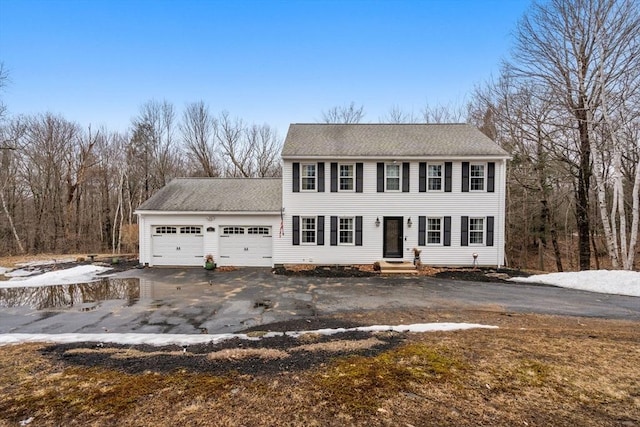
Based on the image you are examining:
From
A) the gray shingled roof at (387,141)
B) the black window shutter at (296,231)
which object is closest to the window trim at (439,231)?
the gray shingled roof at (387,141)

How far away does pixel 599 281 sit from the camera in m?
10.3

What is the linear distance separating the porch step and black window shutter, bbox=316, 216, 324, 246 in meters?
2.90

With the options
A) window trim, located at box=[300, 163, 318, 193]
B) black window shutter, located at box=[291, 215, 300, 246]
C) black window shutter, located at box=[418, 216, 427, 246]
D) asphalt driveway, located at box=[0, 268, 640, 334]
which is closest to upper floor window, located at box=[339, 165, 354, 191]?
window trim, located at box=[300, 163, 318, 193]

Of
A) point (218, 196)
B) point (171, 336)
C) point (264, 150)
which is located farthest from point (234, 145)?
point (171, 336)

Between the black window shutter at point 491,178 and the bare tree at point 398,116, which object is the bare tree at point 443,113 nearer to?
the bare tree at point 398,116

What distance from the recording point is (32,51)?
50.2 ft

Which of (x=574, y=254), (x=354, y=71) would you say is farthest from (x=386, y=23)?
(x=574, y=254)

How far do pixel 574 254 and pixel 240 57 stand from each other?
27.2 m

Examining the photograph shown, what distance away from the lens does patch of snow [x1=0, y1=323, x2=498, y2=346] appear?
5.19m

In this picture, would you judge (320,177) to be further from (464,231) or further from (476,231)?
(476,231)

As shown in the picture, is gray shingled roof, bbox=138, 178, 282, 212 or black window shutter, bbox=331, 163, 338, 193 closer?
black window shutter, bbox=331, 163, 338, 193

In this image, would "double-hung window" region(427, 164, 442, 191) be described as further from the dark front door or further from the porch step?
the porch step

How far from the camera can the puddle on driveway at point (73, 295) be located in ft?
26.9

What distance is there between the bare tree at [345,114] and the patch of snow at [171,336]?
2358 cm
